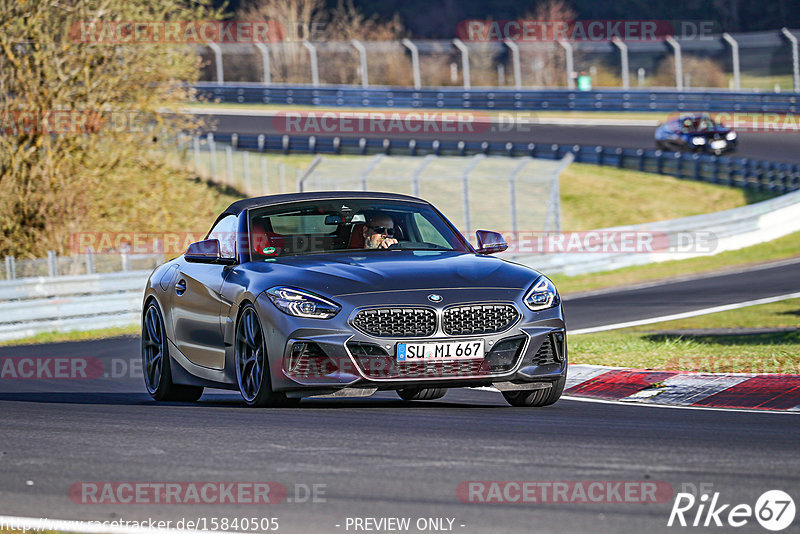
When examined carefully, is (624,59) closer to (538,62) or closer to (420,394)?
(538,62)

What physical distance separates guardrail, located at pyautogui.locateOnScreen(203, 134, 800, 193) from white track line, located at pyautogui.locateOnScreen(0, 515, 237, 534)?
32173 millimetres

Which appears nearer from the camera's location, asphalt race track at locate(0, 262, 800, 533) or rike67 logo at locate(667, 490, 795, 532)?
rike67 logo at locate(667, 490, 795, 532)

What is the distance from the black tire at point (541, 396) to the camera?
28.7ft

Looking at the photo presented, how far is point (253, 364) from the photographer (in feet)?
28.2

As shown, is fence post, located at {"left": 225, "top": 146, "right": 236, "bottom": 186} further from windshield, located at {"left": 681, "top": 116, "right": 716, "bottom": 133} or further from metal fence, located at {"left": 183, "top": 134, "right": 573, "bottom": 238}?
windshield, located at {"left": 681, "top": 116, "right": 716, "bottom": 133}

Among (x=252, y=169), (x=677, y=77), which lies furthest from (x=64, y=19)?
(x=677, y=77)

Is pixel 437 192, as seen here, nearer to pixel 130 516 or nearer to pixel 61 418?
pixel 61 418

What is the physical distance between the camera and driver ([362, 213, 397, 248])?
9375 mm

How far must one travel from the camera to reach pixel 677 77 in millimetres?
49375

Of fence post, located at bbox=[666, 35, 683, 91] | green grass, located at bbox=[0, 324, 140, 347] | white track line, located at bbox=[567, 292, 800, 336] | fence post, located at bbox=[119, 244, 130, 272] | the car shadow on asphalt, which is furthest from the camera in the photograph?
fence post, located at bbox=[666, 35, 683, 91]

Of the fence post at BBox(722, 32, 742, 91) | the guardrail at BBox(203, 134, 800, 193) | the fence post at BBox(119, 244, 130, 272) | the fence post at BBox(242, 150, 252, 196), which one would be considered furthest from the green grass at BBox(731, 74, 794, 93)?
the fence post at BBox(119, 244, 130, 272)

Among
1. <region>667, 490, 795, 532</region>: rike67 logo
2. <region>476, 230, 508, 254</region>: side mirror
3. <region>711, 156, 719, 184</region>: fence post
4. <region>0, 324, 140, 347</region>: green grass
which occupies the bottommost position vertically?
<region>711, 156, 719, 184</region>: fence post

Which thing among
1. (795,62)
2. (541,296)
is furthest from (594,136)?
(541,296)

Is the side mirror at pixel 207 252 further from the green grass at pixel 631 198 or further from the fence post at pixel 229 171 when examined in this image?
the fence post at pixel 229 171
